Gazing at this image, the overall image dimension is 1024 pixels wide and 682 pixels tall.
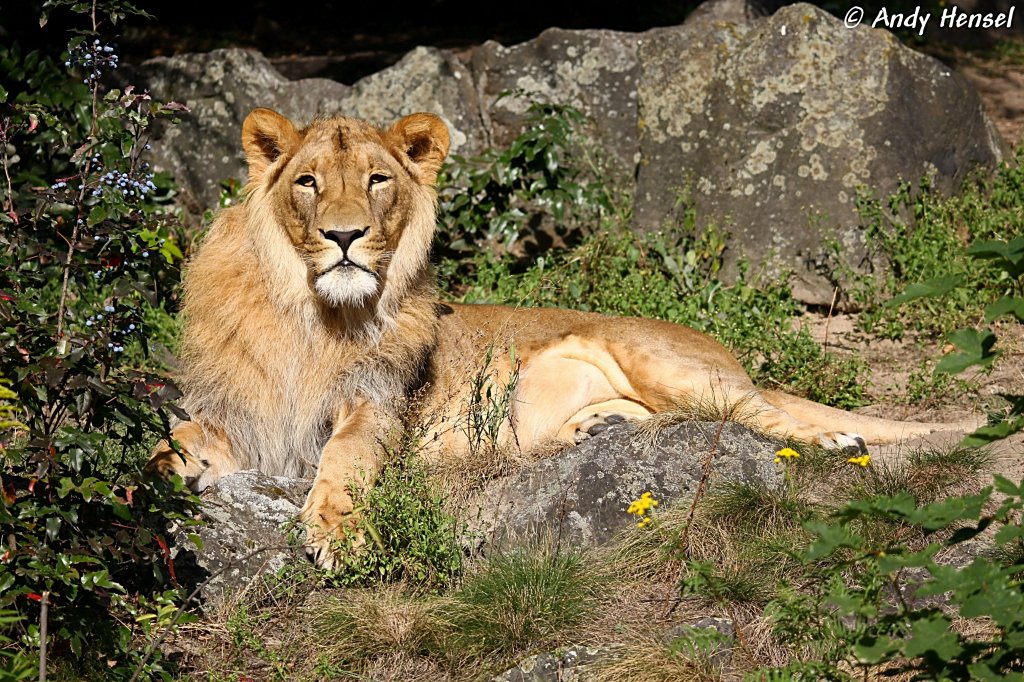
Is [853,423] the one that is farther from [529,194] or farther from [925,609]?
[925,609]

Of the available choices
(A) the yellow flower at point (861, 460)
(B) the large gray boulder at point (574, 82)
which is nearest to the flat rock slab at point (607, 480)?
(A) the yellow flower at point (861, 460)

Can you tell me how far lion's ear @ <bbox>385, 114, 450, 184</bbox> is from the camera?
237 inches

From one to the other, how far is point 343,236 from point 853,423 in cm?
285

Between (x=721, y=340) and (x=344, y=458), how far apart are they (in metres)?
3.19

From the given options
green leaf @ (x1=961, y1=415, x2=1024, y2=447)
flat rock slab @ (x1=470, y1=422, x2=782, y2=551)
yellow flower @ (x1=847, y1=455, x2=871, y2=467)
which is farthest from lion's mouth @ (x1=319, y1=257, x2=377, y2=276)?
green leaf @ (x1=961, y1=415, x2=1024, y2=447)

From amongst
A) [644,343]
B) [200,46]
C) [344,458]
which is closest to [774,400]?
[644,343]

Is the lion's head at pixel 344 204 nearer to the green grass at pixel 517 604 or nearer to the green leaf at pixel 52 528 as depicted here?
the green grass at pixel 517 604

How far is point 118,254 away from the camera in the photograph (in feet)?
15.1

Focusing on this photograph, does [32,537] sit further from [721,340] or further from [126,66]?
[126,66]

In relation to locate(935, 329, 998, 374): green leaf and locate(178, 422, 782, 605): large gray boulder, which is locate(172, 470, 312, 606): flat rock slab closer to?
locate(178, 422, 782, 605): large gray boulder

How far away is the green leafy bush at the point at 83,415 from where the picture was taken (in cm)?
393

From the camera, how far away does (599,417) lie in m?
6.56

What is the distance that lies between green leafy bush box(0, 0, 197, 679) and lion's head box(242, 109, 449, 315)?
90 centimetres

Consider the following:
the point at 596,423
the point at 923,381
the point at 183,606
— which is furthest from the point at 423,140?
the point at 923,381
